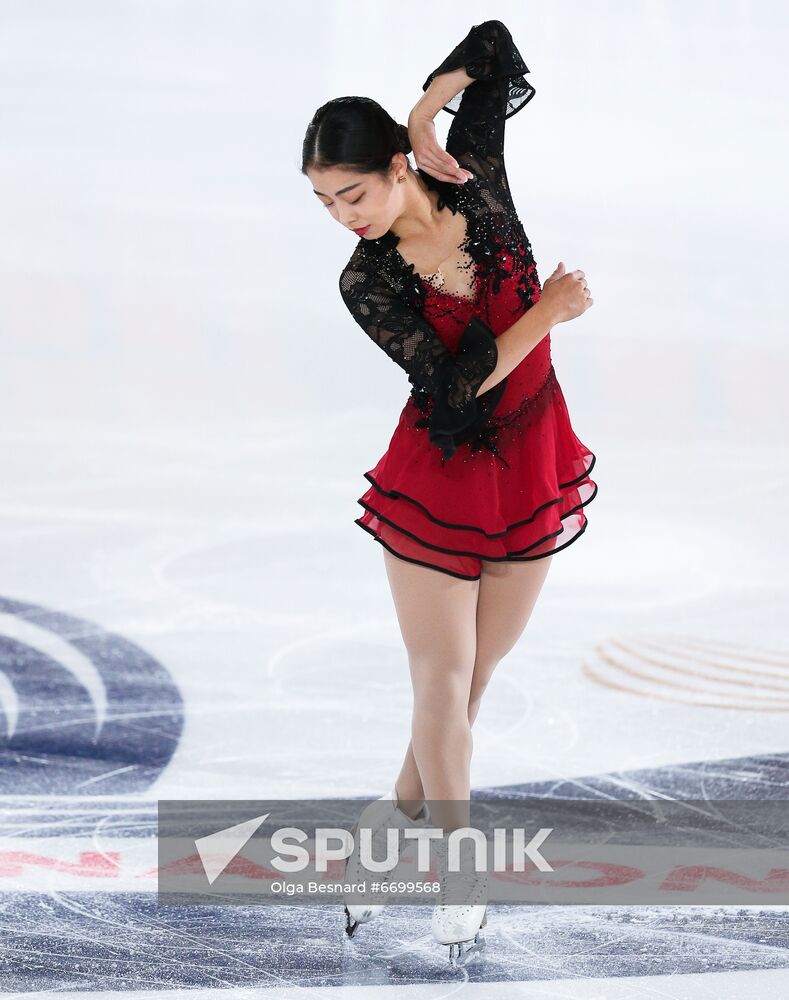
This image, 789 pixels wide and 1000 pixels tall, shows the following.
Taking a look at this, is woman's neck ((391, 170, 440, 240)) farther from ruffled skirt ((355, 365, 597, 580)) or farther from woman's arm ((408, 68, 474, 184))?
ruffled skirt ((355, 365, 597, 580))

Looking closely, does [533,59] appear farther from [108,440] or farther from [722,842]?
[722,842]

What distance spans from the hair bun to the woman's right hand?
0.33 metres

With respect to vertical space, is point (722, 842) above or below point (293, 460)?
below

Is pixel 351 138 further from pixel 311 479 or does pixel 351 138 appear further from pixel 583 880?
pixel 311 479

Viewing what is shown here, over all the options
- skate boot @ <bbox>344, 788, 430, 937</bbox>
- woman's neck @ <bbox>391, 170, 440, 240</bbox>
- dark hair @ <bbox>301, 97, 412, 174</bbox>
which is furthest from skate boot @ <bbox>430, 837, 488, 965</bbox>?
dark hair @ <bbox>301, 97, 412, 174</bbox>

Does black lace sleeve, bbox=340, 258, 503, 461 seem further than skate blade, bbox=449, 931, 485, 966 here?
No

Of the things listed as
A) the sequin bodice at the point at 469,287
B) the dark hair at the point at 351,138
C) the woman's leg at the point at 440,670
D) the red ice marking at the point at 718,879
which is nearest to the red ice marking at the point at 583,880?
the red ice marking at the point at 718,879

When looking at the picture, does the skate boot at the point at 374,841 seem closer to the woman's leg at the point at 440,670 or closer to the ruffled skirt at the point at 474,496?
the woman's leg at the point at 440,670

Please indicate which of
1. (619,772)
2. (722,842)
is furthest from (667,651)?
(722,842)

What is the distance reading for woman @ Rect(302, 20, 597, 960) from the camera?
2053 mm

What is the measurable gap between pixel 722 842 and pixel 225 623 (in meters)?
1.82

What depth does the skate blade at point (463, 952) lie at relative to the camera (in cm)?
221

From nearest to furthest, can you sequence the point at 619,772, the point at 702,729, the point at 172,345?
the point at 619,772 → the point at 702,729 → the point at 172,345

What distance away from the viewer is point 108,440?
18.3 ft
